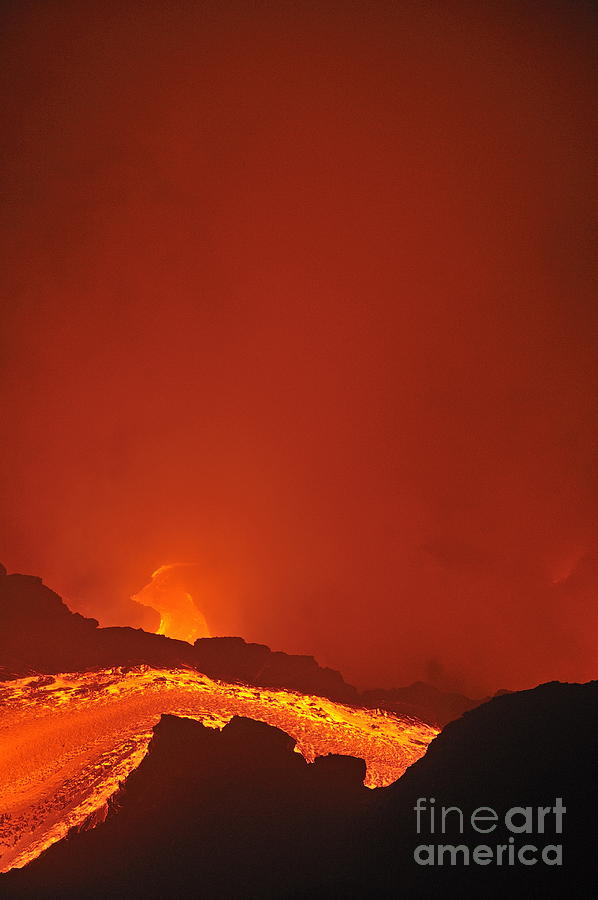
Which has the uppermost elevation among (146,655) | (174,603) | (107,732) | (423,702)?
(174,603)

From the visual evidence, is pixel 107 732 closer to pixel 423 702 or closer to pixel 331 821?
pixel 331 821

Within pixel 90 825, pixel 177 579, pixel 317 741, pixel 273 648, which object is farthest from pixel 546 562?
pixel 90 825

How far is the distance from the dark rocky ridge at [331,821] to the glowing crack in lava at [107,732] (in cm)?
44

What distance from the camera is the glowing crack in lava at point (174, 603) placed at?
12688 millimetres

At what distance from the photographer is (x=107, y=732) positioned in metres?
8.25

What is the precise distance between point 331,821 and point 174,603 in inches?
288

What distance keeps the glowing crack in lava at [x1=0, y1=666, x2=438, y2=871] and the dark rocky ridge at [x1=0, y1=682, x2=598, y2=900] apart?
0.44 meters

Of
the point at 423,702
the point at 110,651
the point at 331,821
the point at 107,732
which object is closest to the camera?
the point at 331,821

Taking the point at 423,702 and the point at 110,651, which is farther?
the point at 423,702

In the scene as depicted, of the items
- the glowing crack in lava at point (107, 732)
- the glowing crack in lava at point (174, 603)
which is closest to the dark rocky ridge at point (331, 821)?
the glowing crack in lava at point (107, 732)

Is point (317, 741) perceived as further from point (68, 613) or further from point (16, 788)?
point (68, 613)

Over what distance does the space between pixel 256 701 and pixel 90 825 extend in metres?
3.12

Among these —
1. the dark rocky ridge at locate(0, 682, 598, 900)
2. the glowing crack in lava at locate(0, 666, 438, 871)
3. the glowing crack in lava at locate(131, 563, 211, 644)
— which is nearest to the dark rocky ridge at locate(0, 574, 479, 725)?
the glowing crack in lava at locate(0, 666, 438, 871)

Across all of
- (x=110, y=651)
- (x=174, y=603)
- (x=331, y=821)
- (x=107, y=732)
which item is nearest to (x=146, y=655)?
(x=110, y=651)
